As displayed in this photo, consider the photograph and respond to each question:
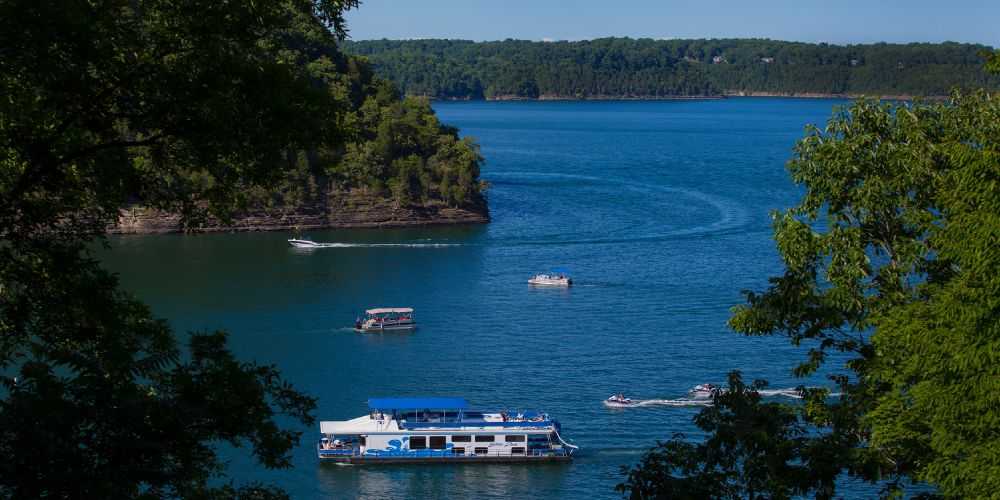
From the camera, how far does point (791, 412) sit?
8.59 metres

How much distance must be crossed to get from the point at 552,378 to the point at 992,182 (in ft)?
55.9

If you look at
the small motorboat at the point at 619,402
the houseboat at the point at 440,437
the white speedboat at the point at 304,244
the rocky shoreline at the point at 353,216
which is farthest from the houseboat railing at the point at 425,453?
the rocky shoreline at the point at 353,216

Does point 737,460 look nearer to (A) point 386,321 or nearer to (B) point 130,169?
(B) point 130,169

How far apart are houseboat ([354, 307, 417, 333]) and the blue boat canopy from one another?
650cm

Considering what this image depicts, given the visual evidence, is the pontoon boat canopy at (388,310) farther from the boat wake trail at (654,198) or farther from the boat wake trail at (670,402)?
the boat wake trail at (654,198)

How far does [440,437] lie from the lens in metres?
20.0

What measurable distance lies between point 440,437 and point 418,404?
805 millimetres

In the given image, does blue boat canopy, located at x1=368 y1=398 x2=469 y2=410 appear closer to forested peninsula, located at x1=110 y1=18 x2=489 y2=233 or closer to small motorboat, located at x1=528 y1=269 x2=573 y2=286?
small motorboat, located at x1=528 y1=269 x2=573 y2=286

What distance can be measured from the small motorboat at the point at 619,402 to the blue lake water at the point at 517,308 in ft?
0.80

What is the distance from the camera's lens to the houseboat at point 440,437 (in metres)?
19.6

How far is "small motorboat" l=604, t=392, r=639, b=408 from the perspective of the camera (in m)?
21.1

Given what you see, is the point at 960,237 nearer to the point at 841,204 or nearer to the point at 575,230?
the point at 841,204

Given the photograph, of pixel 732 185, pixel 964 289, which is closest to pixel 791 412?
pixel 964 289

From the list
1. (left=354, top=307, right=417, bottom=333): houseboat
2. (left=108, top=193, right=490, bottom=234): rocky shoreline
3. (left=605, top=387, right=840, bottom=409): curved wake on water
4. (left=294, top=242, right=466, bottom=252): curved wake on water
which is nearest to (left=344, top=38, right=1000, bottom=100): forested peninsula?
(left=108, top=193, right=490, bottom=234): rocky shoreline
